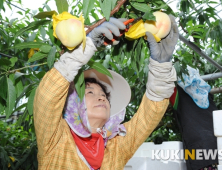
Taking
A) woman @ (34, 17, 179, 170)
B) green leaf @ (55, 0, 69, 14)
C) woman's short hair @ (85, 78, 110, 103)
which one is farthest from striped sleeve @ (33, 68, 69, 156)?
woman's short hair @ (85, 78, 110, 103)

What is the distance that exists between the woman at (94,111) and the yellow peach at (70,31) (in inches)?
3.6

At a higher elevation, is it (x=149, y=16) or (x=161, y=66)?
(x=149, y=16)

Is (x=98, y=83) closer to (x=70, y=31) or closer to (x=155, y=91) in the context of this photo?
(x=155, y=91)

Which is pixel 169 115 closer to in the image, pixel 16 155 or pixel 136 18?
pixel 16 155

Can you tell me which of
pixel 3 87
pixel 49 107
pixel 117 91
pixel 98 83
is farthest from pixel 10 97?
pixel 117 91

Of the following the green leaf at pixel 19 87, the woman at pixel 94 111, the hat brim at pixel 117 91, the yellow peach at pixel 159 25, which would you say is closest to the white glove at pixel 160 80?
the woman at pixel 94 111

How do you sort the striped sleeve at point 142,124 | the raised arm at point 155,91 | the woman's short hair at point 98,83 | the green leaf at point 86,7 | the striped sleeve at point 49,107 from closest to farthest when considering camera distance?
1. the green leaf at point 86,7
2. the striped sleeve at point 49,107
3. the raised arm at point 155,91
4. the striped sleeve at point 142,124
5. the woman's short hair at point 98,83

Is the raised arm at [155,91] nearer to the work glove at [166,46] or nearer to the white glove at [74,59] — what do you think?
the work glove at [166,46]

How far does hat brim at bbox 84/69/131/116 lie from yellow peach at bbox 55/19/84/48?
706mm

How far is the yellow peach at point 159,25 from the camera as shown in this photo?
1.10 meters

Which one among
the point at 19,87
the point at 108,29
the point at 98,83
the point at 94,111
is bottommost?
the point at 94,111

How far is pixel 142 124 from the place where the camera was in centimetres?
156

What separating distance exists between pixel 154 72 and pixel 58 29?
1.75 ft

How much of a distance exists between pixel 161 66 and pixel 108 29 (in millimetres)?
370
